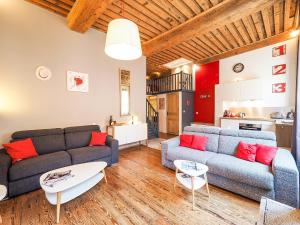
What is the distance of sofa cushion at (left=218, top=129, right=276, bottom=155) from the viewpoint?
256cm

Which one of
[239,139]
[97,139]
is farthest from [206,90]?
[97,139]

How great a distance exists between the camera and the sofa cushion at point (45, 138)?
110 inches

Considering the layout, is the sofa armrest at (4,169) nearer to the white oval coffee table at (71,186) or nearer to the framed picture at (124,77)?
the white oval coffee table at (71,186)

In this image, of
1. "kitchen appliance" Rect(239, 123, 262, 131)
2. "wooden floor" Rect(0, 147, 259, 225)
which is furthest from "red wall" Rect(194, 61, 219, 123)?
"wooden floor" Rect(0, 147, 259, 225)

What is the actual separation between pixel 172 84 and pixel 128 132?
4158 mm

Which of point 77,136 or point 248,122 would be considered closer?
point 77,136

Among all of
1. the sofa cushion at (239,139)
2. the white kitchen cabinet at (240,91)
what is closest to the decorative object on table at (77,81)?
the sofa cushion at (239,139)

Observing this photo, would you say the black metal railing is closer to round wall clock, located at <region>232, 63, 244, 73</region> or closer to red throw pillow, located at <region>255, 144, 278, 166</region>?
round wall clock, located at <region>232, 63, 244, 73</region>

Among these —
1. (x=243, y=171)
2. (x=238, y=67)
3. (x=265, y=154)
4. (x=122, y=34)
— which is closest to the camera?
(x=122, y=34)

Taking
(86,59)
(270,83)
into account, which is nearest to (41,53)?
(86,59)

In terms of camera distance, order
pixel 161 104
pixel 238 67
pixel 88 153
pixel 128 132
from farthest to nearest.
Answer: pixel 161 104, pixel 238 67, pixel 128 132, pixel 88 153

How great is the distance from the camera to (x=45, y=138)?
296 centimetres

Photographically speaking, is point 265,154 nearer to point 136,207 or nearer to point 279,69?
point 136,207

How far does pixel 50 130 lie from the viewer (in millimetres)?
3109
